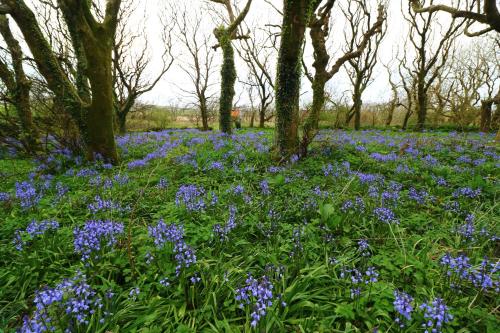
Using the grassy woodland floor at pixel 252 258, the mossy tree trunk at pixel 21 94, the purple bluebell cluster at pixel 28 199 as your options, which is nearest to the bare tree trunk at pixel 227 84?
the mossy tree trunk at pixel 21 94

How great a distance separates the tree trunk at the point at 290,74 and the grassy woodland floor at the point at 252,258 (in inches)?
68.3

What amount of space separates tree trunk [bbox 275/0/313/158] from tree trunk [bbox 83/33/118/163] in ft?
15.0

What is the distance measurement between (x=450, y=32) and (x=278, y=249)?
85.4ft

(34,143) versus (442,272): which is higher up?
(34,143)

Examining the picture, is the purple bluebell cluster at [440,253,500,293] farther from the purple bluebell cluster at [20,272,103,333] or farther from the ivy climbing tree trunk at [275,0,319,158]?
the ivy climbing tree trunk at [275,0,319,158]

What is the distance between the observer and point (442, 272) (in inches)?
92.4

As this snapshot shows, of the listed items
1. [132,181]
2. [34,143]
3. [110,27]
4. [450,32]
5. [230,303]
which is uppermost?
[450,32]

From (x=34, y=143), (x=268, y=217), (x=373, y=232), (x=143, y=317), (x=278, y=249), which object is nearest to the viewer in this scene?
(x=143, y=317)

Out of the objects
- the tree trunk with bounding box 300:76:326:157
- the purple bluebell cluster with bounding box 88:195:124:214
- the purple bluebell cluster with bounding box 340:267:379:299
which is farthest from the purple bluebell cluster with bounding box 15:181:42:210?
the tree trunk with bounding box 300:76:326:157

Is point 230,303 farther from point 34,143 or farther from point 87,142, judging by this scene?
point 34,143

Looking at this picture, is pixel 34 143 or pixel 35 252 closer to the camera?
pixel 35 252

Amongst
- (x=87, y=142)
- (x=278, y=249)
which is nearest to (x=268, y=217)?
(x=278, y=249)

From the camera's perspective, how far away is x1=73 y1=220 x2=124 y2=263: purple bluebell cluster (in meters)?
2.42

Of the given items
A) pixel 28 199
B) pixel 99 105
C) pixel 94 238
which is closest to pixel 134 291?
pixel 94 238
